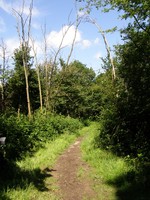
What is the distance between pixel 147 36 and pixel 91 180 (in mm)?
6436

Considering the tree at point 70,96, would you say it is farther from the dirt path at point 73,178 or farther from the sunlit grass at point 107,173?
the sunlit grass at point 107,173

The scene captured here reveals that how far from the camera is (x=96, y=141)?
39.1 feet

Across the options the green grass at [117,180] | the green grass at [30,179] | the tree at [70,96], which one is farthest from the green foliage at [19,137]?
the tree at [70,96]

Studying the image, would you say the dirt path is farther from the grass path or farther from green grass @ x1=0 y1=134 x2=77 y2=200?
green grass @ x1=0 y1=134 x2=77 y2=200

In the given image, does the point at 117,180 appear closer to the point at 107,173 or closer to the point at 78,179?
the point at 107,173

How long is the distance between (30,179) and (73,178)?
1450 millimetres

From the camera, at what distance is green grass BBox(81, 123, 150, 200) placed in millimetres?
6195

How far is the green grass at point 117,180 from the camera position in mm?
6195

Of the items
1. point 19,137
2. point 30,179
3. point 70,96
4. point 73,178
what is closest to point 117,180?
point 73,178

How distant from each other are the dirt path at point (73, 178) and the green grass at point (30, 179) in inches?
10.3

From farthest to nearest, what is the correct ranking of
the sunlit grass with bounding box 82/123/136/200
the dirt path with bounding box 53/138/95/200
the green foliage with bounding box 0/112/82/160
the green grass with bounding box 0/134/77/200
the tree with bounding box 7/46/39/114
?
the tree with bounding box 7/46/39/114
the green foliage with bounding box 0/112/82/160
the sunlit grass with bounding box 82/123/136/200
the dirt path with bounding box 53/138/95/200
the green grass with bounding box 0/134/77/200

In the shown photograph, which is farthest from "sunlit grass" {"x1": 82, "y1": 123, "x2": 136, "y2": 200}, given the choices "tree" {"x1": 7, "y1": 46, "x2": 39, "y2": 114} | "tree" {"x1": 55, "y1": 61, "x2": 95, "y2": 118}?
"tree" {"x1": 7, "y1": 46, "x2": 39, "y2": 114}

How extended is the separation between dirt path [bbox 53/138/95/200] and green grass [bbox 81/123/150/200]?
0.27 metres

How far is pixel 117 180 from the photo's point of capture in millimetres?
7215
